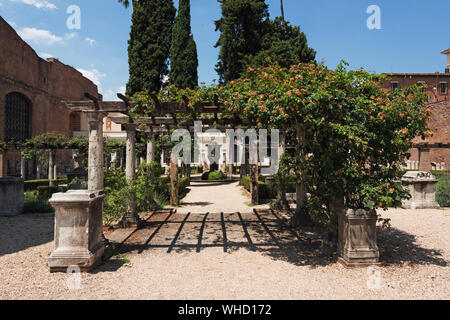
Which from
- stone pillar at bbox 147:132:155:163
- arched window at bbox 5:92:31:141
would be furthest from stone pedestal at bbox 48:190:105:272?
arched window at bbox 5:92:31:141

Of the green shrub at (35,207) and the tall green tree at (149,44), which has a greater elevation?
the tall green tree at (149,44)

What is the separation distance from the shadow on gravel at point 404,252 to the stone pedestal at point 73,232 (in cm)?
470

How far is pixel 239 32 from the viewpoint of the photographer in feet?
59.4

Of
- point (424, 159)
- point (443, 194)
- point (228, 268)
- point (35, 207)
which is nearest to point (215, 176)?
point (35, 207)

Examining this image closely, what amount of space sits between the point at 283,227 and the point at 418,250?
2767mm

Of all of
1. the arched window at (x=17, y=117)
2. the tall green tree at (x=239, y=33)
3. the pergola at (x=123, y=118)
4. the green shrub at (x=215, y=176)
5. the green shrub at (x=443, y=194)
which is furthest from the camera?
the green shrub at (x=215, y=176)

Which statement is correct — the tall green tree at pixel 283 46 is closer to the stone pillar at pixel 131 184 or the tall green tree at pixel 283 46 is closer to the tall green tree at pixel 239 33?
the tall green tree at pixel 239 33

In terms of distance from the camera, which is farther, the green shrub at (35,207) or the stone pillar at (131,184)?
the green shrub at (35,207)

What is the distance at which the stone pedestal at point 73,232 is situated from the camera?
12.9 feet

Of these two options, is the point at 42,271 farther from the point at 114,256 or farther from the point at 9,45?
the point at 9,45

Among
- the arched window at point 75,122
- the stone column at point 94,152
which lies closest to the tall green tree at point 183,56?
the stone column at point 94,152

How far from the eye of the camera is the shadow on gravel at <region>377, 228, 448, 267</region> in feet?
14.3

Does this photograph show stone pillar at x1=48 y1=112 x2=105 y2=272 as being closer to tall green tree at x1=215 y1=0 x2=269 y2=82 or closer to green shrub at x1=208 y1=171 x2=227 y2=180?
tall green tree at x1=215 y1=0 x2=269 y2=82
